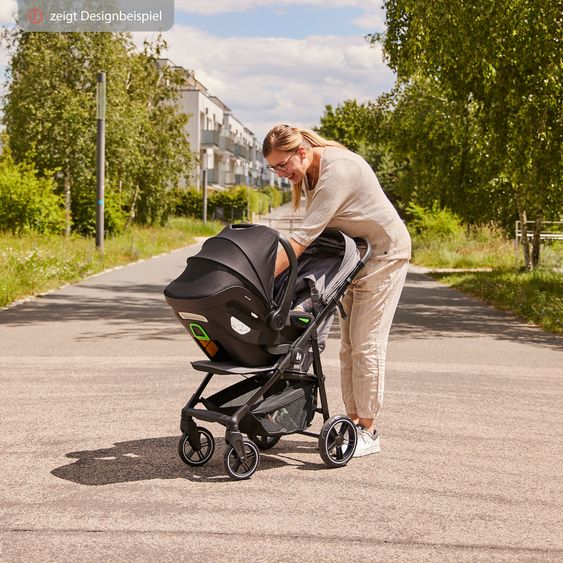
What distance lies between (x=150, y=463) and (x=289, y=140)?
183 centimetres

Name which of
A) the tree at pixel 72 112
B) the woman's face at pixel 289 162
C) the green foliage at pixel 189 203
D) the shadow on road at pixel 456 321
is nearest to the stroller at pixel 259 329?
the woman's face at pixel 289 162

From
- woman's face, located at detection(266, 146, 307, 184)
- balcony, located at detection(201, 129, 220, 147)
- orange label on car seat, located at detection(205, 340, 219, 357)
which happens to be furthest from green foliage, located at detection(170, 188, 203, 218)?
orange label on car seat, located at detection(205, 340, 219, 357)

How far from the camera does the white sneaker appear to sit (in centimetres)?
574

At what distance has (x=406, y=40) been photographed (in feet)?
52.9

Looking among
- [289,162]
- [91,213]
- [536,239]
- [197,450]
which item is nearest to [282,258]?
[289,162]

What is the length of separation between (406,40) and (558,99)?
2.56m

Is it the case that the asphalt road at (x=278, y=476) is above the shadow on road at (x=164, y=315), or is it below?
above

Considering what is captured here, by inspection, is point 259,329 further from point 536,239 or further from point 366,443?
point 536,239

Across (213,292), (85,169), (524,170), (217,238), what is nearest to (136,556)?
(213,292)

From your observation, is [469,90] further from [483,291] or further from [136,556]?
[136,556]

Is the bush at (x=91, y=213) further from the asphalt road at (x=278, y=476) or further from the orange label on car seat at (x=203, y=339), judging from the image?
the orange label on car seat at (x=203, y=339)

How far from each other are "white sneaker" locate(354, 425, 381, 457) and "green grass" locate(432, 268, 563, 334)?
818 centimetres

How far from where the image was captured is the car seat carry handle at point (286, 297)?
5121mm

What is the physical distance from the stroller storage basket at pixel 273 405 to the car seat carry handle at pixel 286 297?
45 centimetres
